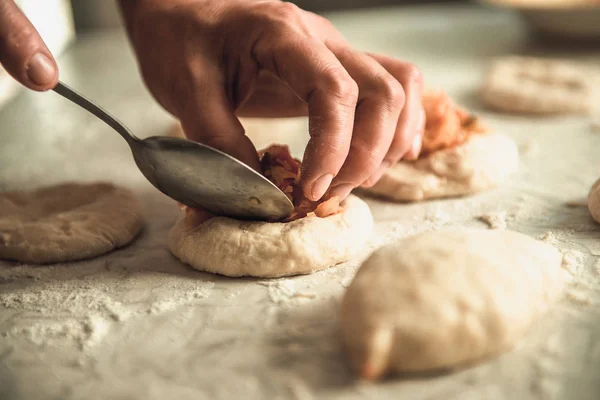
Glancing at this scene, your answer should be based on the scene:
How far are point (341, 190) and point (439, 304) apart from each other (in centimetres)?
60

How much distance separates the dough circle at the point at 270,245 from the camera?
1.70 m

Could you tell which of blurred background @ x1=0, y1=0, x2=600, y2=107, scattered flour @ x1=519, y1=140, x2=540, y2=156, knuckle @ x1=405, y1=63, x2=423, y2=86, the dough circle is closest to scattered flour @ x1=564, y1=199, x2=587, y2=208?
scattered flour @ x1=519, y1=140, x2=540, y2=156

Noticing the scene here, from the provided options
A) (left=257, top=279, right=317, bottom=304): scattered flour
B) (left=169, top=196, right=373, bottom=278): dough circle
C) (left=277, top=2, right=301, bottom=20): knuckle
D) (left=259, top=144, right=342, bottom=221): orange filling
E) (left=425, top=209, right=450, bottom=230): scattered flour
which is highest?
(left=277, top=2, right=301, bottom=20): knuckle

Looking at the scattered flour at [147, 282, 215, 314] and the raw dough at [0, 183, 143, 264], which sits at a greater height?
the raw dough at [0, 183, 143, 264]

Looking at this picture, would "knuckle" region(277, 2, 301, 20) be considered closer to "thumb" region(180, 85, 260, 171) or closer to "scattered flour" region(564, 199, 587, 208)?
"thumb" region(180, 85, 260, 171)

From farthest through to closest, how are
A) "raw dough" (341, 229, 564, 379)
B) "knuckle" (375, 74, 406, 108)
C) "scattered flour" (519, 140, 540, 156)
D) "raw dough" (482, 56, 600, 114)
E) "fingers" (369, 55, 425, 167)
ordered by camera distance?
"raw dough" (482, 56, 600, 114) < "scattered flour" (519, 140, 540, 156) < "fingers" (369, 55, 425, 167) < "knuckle" (375, 74, 406, 108) < "raw dough" (341, 229, 564, 379)

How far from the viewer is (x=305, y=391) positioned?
128 cm

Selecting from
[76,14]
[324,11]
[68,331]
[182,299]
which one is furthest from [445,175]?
[76,14]

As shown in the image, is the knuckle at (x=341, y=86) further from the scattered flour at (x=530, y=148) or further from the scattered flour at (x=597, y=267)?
the scattered flour at (x=530, y=148)

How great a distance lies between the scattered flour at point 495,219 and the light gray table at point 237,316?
1.1 inches

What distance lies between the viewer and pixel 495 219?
2021 millimetres

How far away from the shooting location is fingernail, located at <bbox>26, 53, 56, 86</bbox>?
145 centimetres

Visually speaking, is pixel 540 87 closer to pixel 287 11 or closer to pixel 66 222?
pixel 287 11

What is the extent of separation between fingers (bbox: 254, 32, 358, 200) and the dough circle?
0.12 metres
